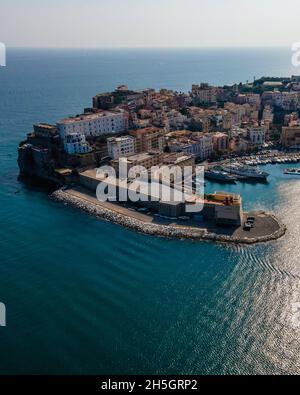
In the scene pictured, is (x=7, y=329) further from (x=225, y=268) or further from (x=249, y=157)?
(x=249, y=157)

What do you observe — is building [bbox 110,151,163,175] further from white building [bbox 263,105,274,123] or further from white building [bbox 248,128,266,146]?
white building [bbox 263,105,274,123]

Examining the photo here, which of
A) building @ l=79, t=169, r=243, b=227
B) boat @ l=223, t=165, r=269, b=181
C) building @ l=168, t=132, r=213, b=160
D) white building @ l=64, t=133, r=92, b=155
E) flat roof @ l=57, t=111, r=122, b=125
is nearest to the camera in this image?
building @ l=79, t=169, r=243, b=227

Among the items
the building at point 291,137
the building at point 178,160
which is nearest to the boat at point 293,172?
the building at point 291,137

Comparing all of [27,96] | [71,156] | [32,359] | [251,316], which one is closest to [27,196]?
[71,156]

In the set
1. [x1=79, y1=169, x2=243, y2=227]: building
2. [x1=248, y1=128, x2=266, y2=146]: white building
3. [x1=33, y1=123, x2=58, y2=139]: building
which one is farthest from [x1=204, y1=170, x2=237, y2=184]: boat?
[x1=33, y1=123, x2=58, y2=139]: building

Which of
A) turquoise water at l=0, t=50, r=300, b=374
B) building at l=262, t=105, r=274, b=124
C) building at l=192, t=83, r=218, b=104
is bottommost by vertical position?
turquoise water at l=0, t=50, r=300, b=374

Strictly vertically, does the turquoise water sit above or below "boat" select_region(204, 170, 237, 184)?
below

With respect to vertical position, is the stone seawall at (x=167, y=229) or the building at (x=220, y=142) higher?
the building at (x=220, y=142)

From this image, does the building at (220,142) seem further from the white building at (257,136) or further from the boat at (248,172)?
the boat at (248,172)
